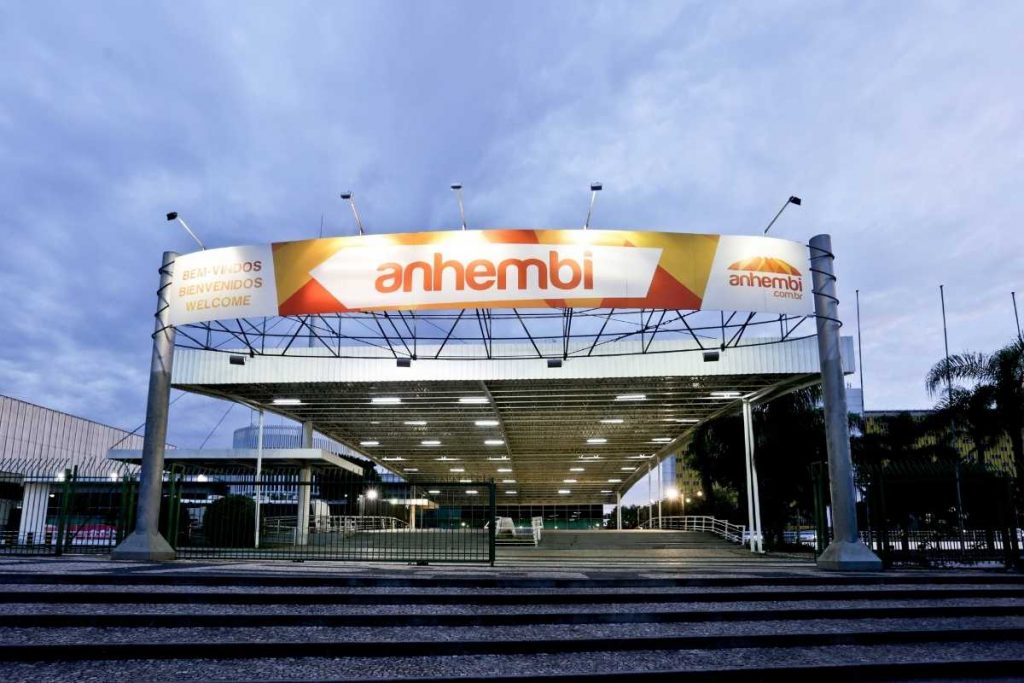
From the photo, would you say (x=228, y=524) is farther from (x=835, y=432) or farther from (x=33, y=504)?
(x=33, y=504)

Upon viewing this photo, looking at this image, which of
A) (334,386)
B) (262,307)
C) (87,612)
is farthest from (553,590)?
(334,386)

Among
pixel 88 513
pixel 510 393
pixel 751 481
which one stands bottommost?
pixel 88 513

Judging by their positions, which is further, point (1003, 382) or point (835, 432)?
point (1003, 382)

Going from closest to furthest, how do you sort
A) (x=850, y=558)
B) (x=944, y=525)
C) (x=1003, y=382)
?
(x=850, y=558), (x=944, y=525), (x=1003, y=382)

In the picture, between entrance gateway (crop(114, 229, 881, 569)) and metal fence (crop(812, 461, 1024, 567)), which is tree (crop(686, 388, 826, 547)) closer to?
entrance gateway (crop(114, 229, 881, 569))

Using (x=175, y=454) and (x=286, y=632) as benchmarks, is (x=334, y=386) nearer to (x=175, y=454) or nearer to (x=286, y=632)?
(x=175, y=454)

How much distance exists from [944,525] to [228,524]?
1634 cm

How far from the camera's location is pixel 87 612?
318 inches

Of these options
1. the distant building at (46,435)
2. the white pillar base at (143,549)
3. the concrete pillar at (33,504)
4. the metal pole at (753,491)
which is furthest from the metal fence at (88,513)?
the distant building at (46,435)

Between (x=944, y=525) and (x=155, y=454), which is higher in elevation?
(x=155, y=454)

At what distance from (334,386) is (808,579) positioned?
20060 mm

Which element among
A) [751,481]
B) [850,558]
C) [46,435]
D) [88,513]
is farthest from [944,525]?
[46,435]

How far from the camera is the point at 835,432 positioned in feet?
44.4

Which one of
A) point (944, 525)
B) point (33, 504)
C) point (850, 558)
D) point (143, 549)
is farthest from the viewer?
point (33, 504)
